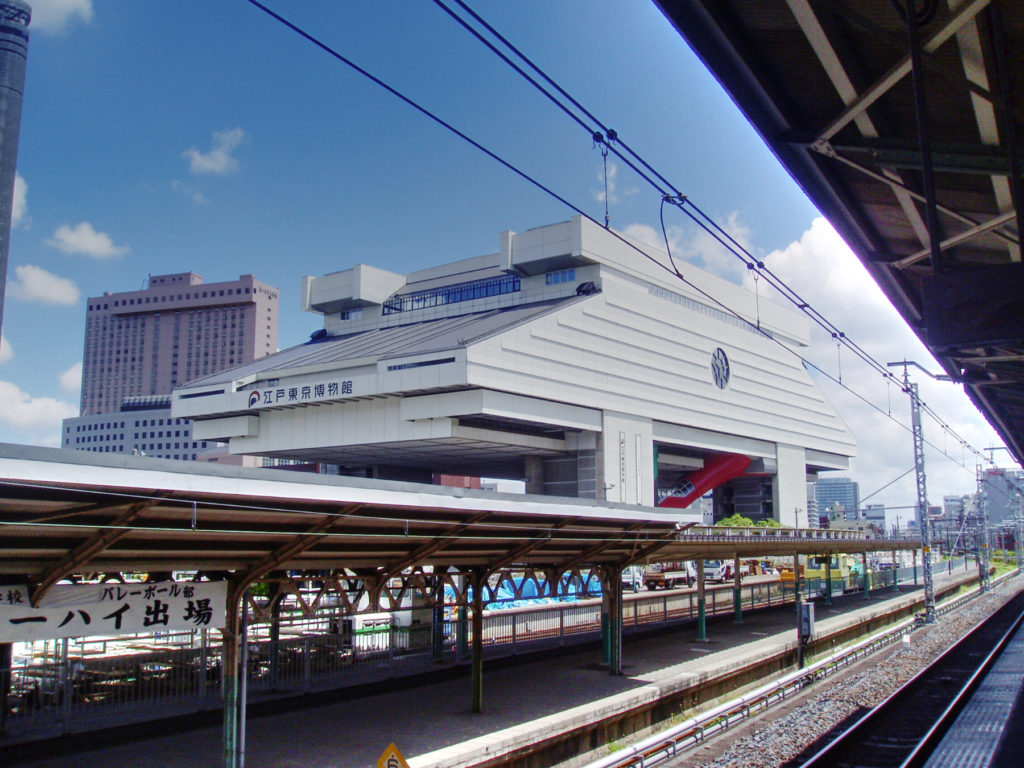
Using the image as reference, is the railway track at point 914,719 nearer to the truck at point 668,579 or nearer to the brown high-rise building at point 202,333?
the truck at point 668,579

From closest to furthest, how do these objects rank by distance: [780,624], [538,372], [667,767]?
[667,767] < [780,624] < [538,372]

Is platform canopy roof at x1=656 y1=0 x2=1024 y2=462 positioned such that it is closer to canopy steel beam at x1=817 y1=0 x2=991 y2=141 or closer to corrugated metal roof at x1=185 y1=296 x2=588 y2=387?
canopy steel beam at x1=817 y1=0 x2=991 y2=141

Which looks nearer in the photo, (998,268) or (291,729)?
(998,268)

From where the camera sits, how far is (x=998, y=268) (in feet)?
21.2

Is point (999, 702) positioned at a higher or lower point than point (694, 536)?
lower

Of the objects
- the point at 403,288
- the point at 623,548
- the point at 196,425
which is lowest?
the point at 623,548

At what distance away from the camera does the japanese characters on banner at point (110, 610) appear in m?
10.6

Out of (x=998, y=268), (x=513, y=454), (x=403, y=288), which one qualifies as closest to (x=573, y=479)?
(x=513, y=454)

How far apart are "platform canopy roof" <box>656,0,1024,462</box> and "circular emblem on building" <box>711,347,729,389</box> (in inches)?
2692

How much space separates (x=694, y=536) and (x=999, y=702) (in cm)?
874

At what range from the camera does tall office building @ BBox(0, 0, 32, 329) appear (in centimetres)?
13525

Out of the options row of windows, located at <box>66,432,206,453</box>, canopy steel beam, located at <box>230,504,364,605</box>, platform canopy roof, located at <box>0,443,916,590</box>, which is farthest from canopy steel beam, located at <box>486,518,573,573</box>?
row of windows, located at <box>66,432,206,453</box>

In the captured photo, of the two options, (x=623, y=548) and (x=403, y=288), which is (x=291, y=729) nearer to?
(x=623, y=548)

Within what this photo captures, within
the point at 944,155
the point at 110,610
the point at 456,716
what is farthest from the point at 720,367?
the point at 110,610
